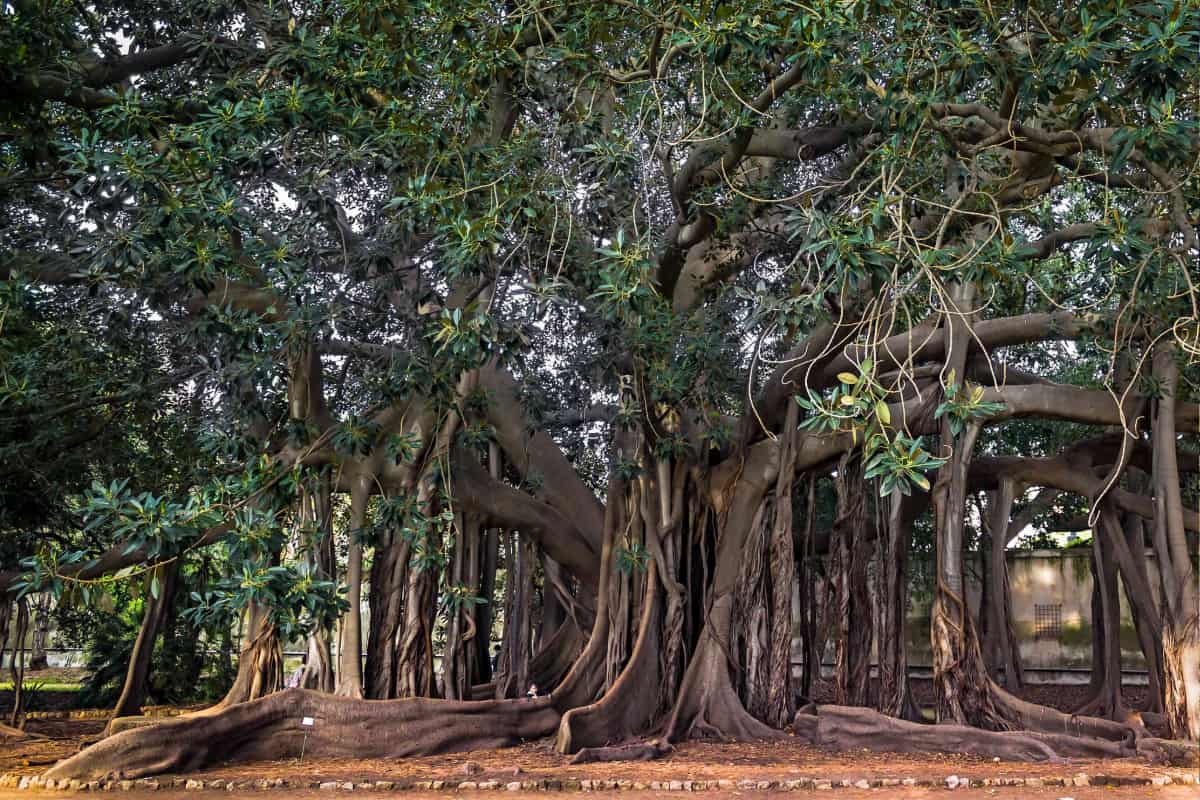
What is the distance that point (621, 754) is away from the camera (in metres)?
6.79

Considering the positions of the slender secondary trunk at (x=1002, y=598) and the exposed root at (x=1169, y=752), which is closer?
the exposed root at (x=1169, y=752)

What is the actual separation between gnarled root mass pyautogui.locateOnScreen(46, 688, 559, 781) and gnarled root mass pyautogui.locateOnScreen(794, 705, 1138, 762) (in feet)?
6.19

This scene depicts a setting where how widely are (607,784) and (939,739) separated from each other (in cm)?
234

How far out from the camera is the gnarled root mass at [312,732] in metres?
6.04

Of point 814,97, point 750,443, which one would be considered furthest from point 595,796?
point 814,97

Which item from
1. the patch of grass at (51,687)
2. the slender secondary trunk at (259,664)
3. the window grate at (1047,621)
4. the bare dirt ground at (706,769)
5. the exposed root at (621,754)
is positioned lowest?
the bare dirt ground at (706,769)

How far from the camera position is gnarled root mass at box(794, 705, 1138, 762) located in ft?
22.2

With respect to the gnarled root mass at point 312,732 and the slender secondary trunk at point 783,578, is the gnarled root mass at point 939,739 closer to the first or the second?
the slender secondary trunk at point 783,578

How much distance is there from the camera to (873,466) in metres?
3.55

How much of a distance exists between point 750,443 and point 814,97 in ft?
8.58

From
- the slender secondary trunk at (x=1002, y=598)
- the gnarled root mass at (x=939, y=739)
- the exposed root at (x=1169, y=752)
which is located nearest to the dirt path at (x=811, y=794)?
the exposed root at (x=1169, y=752)

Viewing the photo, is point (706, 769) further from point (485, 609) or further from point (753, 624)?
point (485, 609)

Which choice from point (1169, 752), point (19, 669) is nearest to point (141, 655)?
point (19, 669)

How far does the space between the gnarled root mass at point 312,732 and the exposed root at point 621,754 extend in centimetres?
75
